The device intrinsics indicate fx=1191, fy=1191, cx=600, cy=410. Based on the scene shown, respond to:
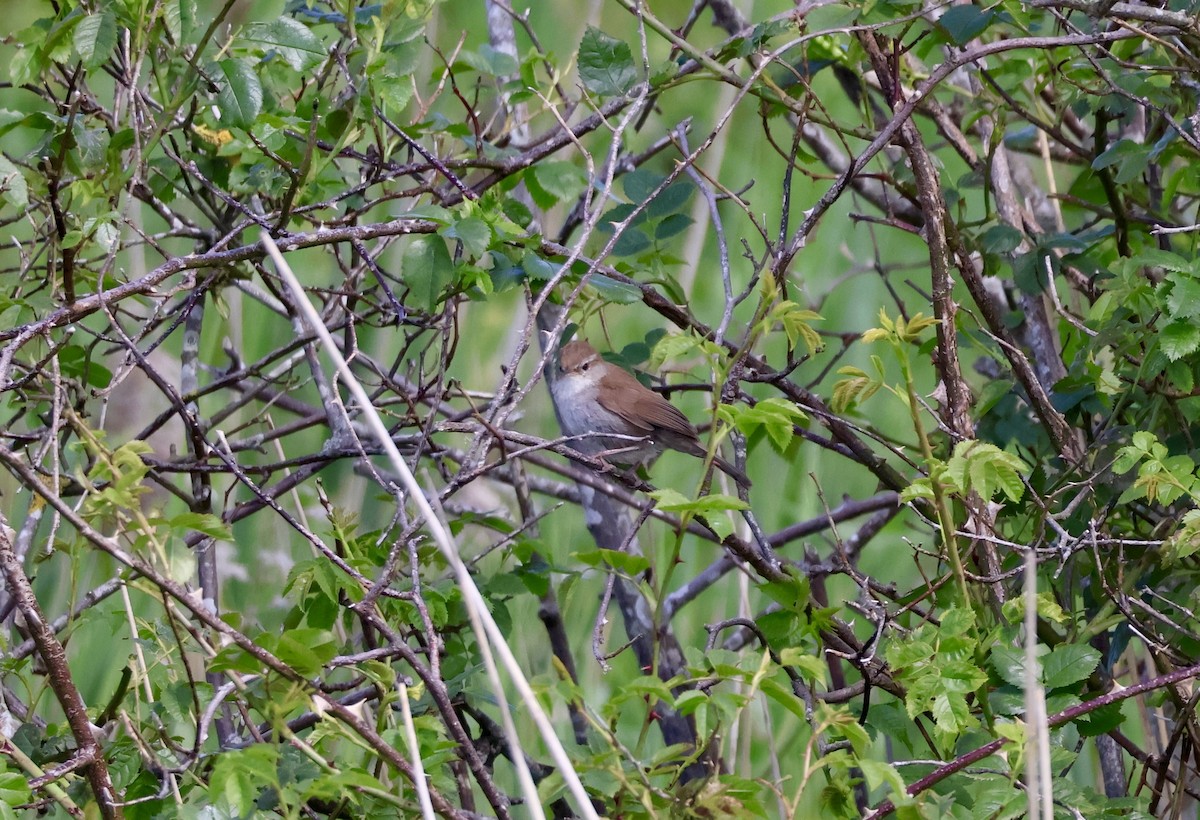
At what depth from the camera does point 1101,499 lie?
83.5 inches

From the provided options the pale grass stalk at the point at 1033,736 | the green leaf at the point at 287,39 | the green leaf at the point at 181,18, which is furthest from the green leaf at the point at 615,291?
the pale grass stalk at the point at 1033,736

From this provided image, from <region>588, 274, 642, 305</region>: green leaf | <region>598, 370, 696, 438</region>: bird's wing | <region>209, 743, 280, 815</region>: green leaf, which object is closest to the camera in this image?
<region>209, 743, 280, 815</region>: green leaf

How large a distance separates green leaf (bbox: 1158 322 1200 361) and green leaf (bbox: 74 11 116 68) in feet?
4.92

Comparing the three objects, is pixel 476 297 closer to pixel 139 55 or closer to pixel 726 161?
pixel 139 55

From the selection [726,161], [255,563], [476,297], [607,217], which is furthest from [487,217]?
[726,161]

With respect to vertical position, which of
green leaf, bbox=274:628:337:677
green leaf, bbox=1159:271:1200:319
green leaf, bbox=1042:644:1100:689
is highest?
green leaf, bbox=1159:271:1200:319

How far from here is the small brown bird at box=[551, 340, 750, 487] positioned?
3.40 metres

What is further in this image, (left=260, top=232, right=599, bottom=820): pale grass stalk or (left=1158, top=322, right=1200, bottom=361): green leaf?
(left=1158, top=322, right=1200, bottom=361): green leaf

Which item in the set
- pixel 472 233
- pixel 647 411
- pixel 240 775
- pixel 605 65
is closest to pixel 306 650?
Answer: pixel 240 775

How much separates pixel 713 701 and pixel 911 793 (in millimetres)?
305

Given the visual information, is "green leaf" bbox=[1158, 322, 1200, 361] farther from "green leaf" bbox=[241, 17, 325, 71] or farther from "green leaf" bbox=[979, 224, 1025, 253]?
"green leaf" bbox=[241, 17, 325, 71]

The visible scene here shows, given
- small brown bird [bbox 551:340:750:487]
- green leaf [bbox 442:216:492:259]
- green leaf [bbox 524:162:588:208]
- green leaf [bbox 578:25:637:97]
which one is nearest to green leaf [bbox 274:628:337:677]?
green leaf [bbox 442:216:492:259]

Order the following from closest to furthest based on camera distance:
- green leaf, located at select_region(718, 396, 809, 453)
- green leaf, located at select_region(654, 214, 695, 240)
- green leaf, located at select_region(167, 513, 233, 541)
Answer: green leaf, located at select_region(167, 513, 233, 541)
green leaf, located at select_region(718, 396, 809, 453)
green leaf, located at select_region(654, 214, 695, 240)

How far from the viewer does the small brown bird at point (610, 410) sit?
134 inches
